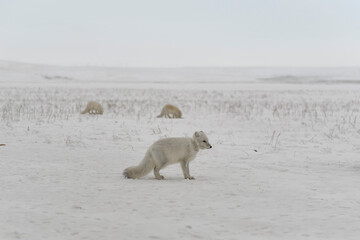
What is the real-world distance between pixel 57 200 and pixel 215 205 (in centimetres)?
197

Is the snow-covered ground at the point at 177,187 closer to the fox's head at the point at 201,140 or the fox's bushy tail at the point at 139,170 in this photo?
the fox's bushy tail at the point at 139,170

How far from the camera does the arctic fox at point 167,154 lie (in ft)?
25.0

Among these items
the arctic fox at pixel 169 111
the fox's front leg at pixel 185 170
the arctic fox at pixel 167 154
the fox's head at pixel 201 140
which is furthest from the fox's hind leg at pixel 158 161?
the arctic fox at pixel 169 111

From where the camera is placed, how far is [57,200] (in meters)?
6.13

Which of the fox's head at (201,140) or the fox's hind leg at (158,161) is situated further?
the fox's head at (201,140)

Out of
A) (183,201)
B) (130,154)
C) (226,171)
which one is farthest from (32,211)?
(130,154)

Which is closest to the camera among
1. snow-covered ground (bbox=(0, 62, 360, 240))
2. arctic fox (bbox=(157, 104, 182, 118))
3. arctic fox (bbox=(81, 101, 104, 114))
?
snow-covered ground (bbox=(0, 62, 360, 240))

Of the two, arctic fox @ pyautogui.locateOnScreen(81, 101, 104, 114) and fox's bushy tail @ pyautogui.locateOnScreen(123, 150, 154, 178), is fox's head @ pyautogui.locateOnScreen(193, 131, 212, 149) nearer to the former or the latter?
fox's bushy tail @ pyautogui.locateOnScreen(123, 150, 154, 178)

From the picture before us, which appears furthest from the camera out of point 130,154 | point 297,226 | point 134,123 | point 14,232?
point 134,123

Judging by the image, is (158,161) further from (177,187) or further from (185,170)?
(177,187)

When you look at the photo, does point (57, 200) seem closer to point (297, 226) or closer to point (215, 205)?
point (215, 205)

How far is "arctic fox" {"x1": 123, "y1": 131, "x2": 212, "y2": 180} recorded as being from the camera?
7621mm

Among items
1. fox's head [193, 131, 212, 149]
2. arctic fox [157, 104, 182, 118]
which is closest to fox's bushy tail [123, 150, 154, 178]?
fox's head [193, 131, 212, 149]

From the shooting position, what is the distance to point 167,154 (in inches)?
302
